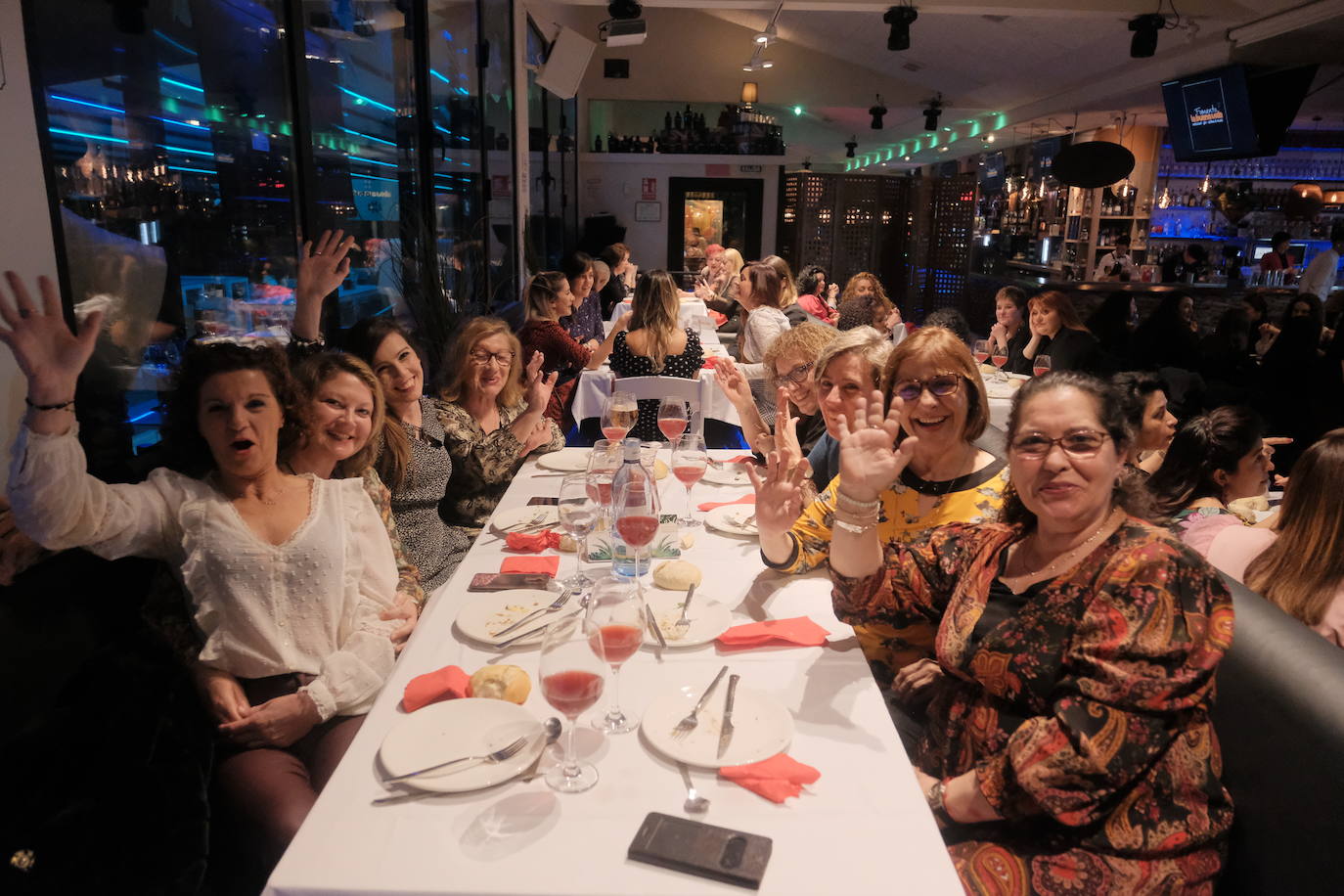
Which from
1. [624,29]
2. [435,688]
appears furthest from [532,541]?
[624,29]

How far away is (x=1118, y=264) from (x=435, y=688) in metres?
11.6

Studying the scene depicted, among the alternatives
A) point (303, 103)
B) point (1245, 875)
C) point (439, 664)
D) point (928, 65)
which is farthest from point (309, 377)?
point (928, 65)

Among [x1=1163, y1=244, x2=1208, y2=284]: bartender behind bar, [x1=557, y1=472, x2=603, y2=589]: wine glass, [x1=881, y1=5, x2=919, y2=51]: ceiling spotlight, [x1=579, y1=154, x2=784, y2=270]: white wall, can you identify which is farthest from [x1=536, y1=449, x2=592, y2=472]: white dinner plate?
[x1=1163, y1=244, x2=1208, y2=284]: bartender behind bar

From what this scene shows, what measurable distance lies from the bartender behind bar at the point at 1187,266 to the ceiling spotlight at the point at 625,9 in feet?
24.5

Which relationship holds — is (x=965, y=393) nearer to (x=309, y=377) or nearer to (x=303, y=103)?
(x=309, y=377)

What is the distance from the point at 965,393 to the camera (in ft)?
6.68

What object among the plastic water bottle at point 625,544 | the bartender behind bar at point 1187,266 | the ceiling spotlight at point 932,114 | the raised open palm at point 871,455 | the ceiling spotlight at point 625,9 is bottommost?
the plastic water bottle at point 625,544

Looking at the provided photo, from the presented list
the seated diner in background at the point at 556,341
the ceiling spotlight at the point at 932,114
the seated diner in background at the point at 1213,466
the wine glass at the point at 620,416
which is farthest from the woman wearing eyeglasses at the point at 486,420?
the ceiling spotlight at the point at 932,114

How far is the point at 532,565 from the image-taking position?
6.75 feet

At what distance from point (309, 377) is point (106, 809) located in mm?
1083

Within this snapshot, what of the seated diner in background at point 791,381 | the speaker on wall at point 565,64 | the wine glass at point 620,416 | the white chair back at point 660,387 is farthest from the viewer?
the speaker on wall at point 565,64

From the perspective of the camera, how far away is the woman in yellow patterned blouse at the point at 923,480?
1.98 meters

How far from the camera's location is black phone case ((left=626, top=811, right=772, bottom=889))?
3.49 ft

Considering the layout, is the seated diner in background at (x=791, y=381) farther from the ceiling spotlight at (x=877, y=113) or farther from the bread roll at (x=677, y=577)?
the ceiling spotlight at (x=877, y=113)
